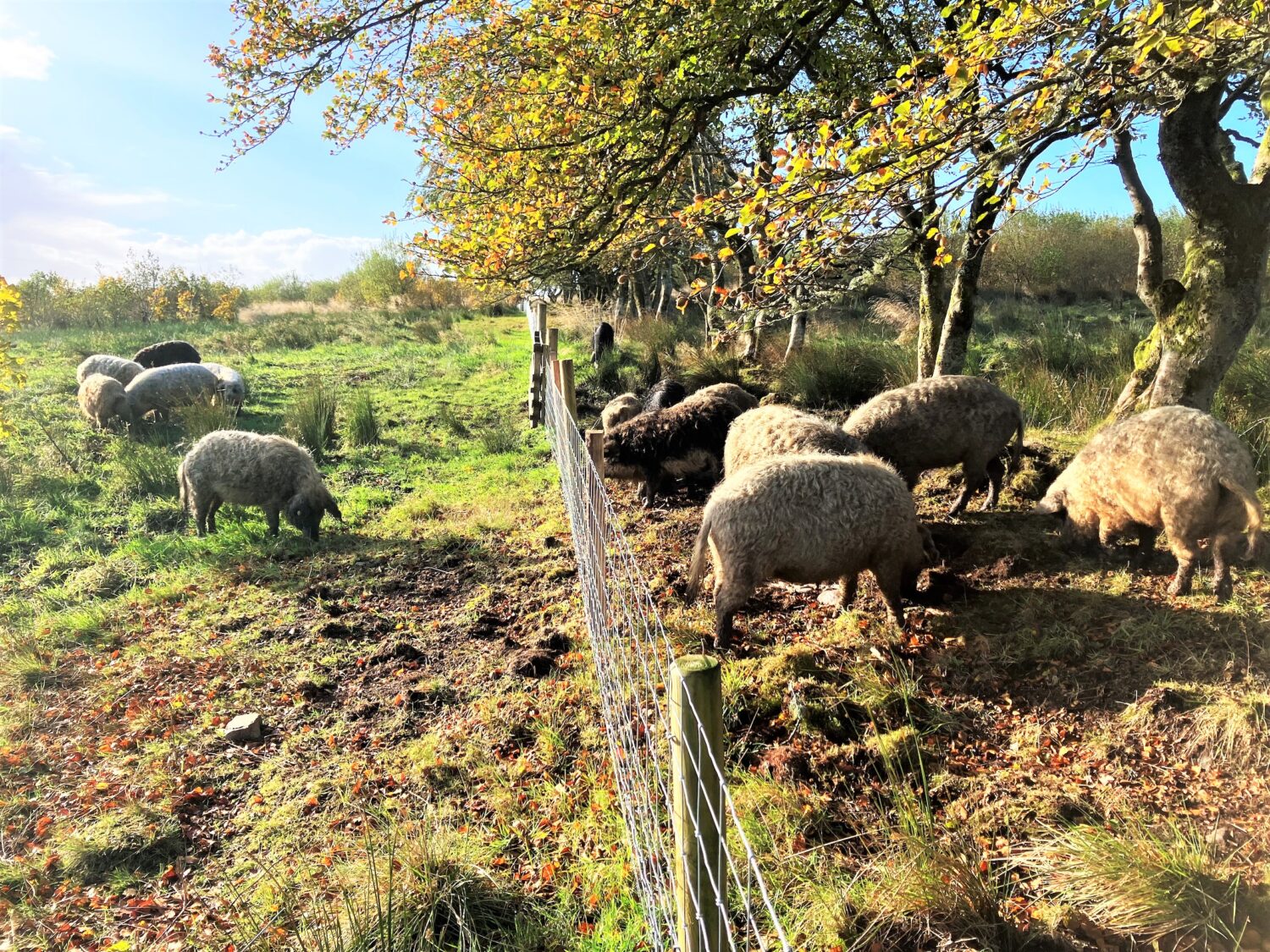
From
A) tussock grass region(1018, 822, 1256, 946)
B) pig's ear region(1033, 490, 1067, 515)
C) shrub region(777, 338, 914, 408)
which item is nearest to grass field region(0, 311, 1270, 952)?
tussock grass region(1018, 822, 1256, 946)

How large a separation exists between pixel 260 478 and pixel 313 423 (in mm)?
3621

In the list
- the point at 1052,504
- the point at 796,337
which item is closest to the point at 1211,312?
the point at 1052,504

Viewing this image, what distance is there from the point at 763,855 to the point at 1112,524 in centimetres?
353

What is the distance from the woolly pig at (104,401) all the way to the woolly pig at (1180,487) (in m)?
14.7

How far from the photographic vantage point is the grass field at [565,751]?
256 cm

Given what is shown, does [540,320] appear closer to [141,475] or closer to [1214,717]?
[141,475]

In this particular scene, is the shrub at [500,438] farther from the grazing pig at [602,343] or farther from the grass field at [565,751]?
the grazing pig at [602,343]

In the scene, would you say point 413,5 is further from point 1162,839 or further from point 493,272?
point 1162,839

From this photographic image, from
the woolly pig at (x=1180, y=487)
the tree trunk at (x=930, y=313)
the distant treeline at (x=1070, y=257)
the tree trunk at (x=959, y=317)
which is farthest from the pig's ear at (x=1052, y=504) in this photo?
the distant treeline at (x=1070, y=257)

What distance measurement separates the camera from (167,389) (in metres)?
12.3

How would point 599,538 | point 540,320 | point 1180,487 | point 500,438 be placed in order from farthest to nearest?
point 540,320 → point 500,438 → point 1180,487 → point 599,538

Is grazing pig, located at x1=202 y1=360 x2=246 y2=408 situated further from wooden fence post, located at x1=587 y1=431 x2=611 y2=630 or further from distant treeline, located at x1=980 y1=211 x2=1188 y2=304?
distant treeline, located at x1=980 y1=211 x2=1188 y2=304

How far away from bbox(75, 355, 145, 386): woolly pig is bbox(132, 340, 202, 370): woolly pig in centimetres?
187

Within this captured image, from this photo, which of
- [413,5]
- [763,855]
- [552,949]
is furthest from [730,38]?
[552,949]
